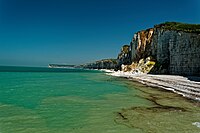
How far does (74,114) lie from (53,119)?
1.79 meters

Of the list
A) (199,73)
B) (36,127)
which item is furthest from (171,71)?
(36,127)

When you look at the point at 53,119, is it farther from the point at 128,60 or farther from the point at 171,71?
the point at 128,60

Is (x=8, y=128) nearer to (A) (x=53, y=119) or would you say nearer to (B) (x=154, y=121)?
(A) (x=53, y=119)

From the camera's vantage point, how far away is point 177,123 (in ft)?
38.5

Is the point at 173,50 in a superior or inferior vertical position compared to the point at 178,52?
superior

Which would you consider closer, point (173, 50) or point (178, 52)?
point (178, 52)

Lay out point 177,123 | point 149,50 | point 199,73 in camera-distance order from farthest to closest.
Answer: point 149,50
point 199,73
point 177,123

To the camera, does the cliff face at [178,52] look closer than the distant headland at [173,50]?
Yes

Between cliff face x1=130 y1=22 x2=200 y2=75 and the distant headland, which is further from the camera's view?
the distant headland

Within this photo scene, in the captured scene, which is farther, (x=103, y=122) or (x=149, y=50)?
(x=149, y=50)

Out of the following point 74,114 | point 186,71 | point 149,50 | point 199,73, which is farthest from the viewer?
point 149,50

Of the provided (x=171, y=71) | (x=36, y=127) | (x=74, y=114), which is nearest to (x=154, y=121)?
(x=74, y=114)

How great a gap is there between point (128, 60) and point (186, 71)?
222ft

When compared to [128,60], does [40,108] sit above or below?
below
